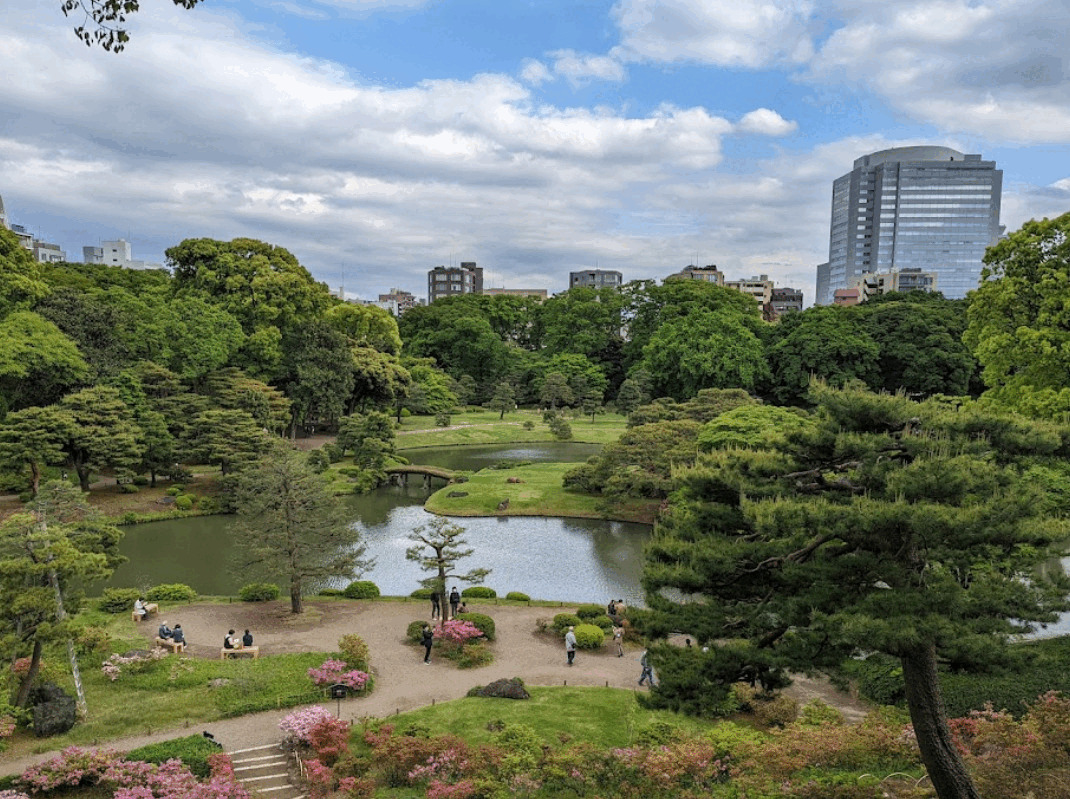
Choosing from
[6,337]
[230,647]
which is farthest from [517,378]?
[230,647]

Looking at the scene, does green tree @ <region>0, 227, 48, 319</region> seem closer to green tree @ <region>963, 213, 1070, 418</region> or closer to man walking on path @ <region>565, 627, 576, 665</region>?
man walking on path @ <region>565, 627, 576, 665</region>

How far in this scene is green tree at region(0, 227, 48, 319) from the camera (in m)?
31.0

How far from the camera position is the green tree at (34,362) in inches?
1118

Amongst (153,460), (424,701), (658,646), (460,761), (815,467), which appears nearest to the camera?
(815,467)

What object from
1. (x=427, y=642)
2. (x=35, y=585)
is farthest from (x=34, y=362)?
(x=427, y=642)

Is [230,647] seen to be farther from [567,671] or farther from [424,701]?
[567,671]

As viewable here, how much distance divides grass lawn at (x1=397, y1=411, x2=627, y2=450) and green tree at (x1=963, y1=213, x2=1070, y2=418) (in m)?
28.1

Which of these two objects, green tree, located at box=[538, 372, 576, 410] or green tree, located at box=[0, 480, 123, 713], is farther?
green tree, located at box=[538, 372, 576, 410]

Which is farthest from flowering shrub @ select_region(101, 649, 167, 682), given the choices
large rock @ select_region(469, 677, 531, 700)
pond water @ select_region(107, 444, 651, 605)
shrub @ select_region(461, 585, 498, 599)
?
shrub @ select_region(461, 585, 498, 599)

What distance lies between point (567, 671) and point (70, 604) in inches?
414

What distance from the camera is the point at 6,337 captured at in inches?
1121

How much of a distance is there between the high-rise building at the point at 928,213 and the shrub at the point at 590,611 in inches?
4069

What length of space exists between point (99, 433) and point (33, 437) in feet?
7.39

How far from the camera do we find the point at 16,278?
102 ft
